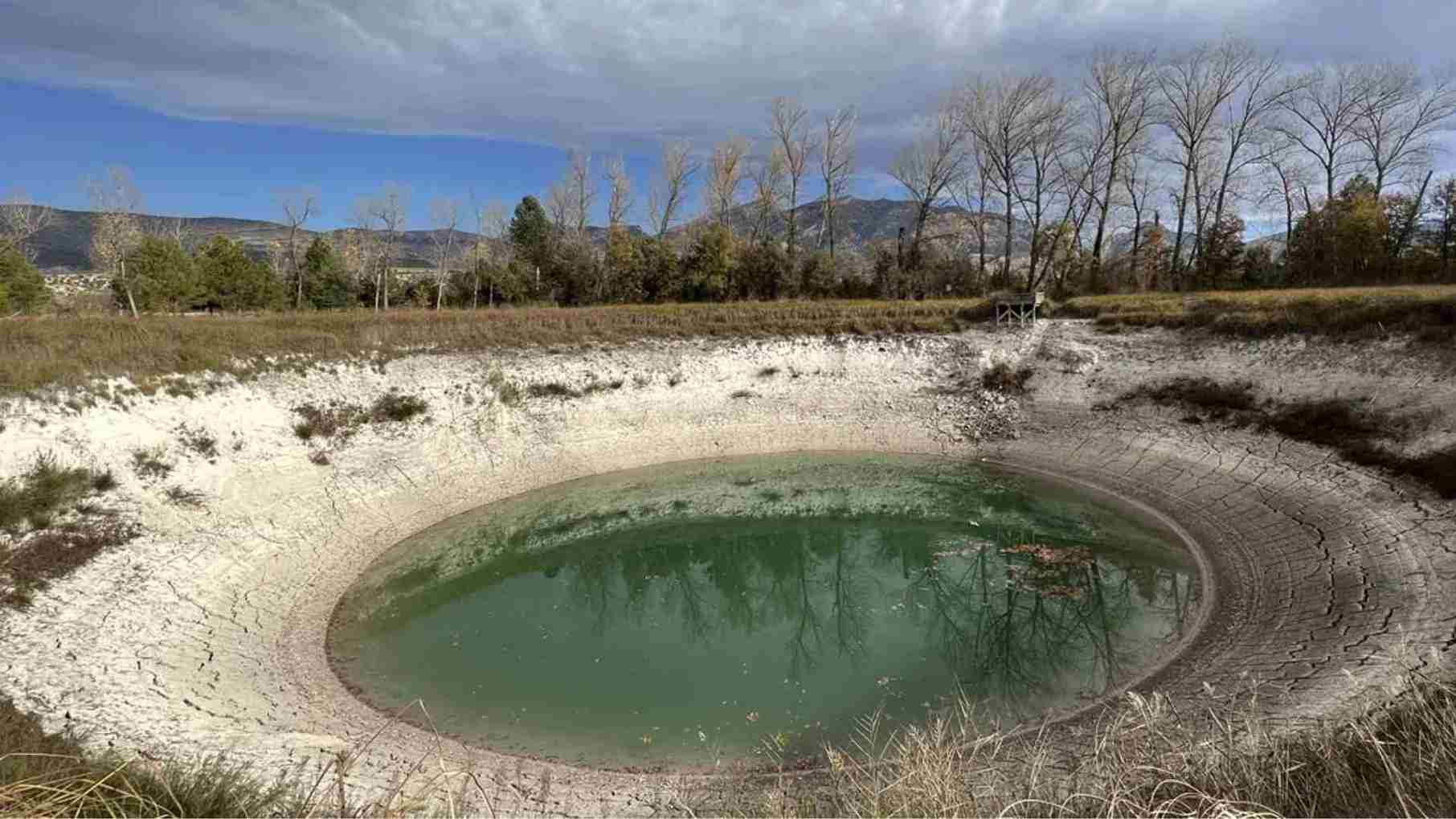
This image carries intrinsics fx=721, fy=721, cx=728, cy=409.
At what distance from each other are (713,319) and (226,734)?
2274cm

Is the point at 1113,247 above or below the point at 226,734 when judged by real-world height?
above

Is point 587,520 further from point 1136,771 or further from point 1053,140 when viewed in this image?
point 1053,140

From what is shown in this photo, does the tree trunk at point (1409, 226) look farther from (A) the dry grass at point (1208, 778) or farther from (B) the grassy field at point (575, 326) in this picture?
(A) the dry grass at point (1208, 778)

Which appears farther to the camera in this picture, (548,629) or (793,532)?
(793,532)

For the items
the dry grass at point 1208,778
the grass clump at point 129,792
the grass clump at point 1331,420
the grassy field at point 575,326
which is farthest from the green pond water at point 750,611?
the grassy field at point 575,326

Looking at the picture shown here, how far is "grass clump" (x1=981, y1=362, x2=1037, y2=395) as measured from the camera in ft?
88.4

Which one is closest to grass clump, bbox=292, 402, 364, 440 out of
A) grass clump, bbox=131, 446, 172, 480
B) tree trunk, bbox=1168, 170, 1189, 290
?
grass clump, bbox=131, 446, 172, 480

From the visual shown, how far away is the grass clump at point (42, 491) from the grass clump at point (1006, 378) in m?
26.7

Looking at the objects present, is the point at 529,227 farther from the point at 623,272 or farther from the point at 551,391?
the point at 551,391

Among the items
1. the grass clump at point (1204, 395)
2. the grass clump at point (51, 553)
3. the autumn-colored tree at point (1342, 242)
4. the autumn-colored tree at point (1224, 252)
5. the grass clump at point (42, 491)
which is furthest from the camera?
the autumn-colored tree at point (1224, 252)

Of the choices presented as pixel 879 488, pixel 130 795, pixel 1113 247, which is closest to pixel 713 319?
pixel 879 488

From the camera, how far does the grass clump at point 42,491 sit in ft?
47.3

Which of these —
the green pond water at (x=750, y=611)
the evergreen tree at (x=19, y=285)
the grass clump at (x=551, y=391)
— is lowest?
the green pond water at (x=750, y=611)

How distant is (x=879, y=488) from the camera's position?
23000mm
